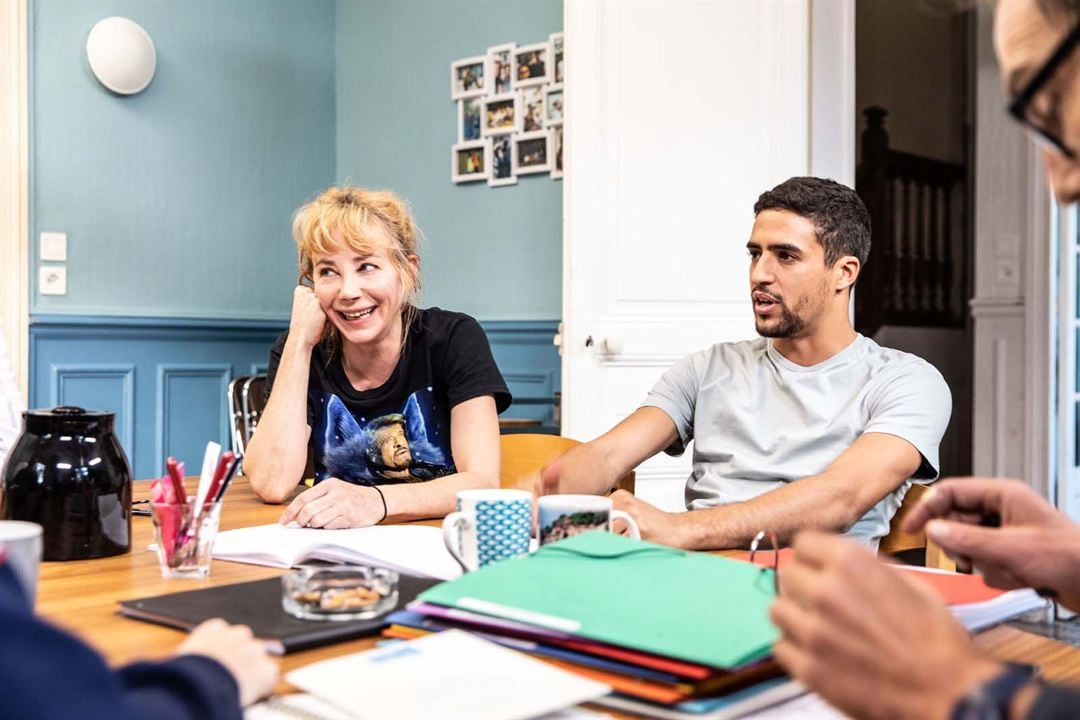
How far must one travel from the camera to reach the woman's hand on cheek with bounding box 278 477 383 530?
4.67ft

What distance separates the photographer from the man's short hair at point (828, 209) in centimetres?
198

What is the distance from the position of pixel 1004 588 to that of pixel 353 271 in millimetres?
1296

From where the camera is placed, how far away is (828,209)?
1988mm

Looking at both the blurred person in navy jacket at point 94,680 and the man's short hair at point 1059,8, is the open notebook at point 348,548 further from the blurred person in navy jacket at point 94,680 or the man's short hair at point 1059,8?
the man's short hair at point 1059,8

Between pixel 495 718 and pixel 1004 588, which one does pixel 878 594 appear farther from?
pixel 1004 588

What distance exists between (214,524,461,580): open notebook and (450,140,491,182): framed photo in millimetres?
2974

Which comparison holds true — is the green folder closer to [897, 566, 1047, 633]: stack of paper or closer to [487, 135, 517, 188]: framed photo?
[897, 566, 1047, 633]: stack of paper

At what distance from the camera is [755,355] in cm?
202

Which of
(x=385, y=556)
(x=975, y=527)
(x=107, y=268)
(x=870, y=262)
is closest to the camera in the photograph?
(x=975, y=527)

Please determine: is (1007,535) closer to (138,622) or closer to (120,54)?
(138,622)

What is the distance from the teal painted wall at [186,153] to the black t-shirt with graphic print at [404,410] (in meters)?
2.23

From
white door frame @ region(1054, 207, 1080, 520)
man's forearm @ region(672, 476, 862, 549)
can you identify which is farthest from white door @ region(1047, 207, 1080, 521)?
man's forearm @ region(672, 476, 862, 549)

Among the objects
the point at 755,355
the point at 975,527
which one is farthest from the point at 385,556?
the point at 755,355

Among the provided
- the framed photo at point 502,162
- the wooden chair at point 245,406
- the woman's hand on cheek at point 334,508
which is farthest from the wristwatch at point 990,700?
the framed photo at point 502,162
